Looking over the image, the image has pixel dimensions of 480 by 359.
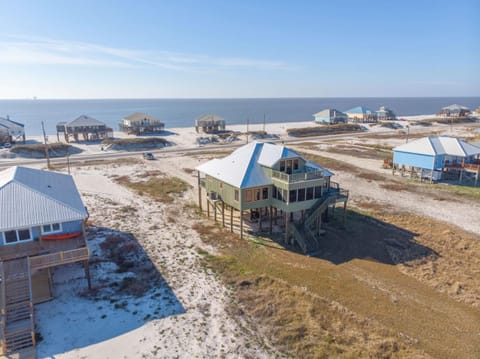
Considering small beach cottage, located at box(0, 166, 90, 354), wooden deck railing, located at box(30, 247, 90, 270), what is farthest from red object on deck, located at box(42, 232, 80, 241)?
wooden deck railing, located at box(30, 247, 90, 270)

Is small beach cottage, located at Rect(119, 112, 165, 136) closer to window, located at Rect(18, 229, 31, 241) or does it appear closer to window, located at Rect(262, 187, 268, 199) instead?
window, located at Rect(262, 187, 268, 199)

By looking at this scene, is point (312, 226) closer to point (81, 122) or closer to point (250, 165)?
point (250, 165)

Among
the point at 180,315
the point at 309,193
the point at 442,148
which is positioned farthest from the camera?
the point at 442,148

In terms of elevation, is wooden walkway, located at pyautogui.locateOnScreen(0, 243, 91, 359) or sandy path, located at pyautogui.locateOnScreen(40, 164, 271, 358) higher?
wooden walkway, located at pyautogui.locateOnScreen(0, 243, 91, 359)

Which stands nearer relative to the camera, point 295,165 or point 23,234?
point 23,234

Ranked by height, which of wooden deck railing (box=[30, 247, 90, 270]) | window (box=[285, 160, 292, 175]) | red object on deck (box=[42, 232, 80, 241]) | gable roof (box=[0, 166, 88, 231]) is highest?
window (box=[285, 160, 292, 175])

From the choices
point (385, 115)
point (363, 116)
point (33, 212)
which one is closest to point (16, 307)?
point (33, 212)
